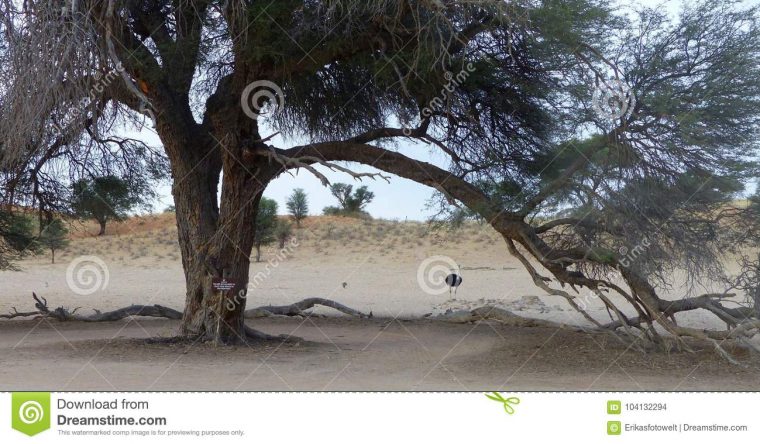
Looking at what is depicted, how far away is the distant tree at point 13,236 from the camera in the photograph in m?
18.0

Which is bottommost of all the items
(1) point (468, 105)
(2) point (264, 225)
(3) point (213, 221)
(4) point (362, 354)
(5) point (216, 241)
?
(4) point (362, 354)

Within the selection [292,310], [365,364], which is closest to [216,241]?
[365,364]

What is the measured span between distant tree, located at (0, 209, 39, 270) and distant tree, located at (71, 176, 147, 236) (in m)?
1.31

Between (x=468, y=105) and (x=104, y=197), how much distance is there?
8.55 meters

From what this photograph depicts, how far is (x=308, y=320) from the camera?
59.8ft

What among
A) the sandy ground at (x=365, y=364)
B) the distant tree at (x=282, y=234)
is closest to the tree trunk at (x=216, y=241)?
the sandy ground at (x=365, y=364)

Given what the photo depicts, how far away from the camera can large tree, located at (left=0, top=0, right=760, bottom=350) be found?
10.6 meters

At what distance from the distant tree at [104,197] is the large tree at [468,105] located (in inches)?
184

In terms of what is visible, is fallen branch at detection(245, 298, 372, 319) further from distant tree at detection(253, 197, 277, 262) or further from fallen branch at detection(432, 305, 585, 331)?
distant tree at detection(253, 197, 277, 262)

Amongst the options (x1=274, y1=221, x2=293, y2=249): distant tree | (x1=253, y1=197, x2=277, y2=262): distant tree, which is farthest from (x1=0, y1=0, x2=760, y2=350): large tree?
(x1=274, y1=221, x2=293, y2=249): distant tree

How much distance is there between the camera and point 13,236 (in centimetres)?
1833

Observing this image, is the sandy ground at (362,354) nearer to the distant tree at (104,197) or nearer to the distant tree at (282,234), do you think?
the distant tree at (104,197)

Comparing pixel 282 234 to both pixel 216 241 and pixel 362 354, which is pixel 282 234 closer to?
pixel 216 241
